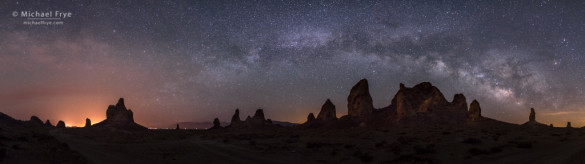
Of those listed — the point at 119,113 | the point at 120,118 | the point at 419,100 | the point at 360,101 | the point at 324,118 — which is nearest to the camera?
the point at 419,100

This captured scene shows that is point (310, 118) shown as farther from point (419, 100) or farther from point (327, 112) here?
point (419, 100)

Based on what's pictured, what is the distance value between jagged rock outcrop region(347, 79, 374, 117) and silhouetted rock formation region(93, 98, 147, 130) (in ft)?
234

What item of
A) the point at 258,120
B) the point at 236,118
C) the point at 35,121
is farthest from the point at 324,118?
the point at 35,121

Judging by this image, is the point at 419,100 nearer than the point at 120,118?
Yes

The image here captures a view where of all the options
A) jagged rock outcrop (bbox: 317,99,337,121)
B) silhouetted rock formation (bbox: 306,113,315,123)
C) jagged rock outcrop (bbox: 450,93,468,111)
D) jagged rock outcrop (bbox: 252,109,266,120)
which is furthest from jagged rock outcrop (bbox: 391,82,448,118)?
jagged rock outcrop (bbox: 252,109,266,120)

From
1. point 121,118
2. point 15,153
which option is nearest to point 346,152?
point 15,153

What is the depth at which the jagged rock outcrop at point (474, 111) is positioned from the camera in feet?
242

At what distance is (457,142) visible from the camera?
33.6 m

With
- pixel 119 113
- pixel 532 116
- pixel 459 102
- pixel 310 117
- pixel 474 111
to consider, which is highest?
pixel 459 102

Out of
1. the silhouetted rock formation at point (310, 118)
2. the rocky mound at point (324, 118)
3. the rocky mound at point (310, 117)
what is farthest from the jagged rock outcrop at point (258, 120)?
the rocky mound at point (324, 118)

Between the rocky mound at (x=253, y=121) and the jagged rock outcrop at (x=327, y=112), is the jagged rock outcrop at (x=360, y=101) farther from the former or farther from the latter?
the rocky mound at (x=253, y=121)

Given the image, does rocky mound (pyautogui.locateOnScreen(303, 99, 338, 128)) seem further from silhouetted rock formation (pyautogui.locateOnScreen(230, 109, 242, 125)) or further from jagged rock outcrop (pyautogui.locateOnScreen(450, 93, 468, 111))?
jagged rock outcrop (pyautogui.locateOnScreen(450, 93, 468, 111))

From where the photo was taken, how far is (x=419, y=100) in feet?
259

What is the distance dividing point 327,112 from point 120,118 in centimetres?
7044
